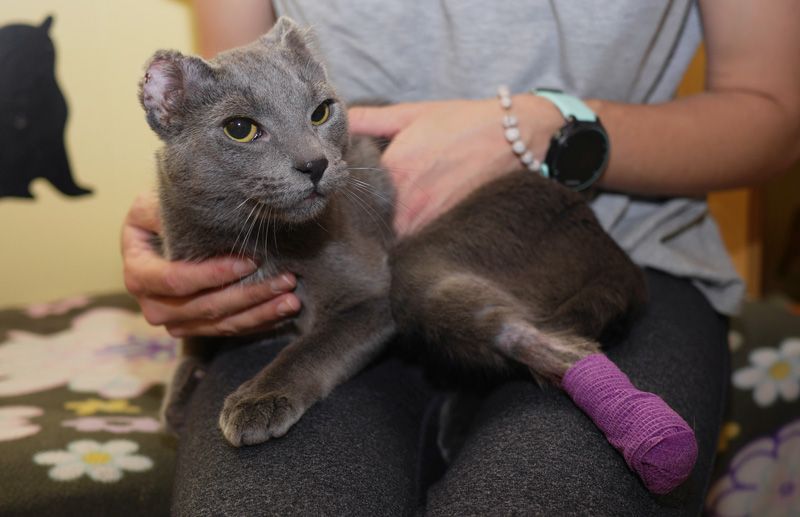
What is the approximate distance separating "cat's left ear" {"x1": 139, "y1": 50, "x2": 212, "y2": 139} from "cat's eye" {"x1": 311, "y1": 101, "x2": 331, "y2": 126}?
5.9 inches

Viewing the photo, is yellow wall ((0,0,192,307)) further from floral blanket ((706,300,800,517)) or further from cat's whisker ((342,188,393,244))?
floral blanket ((706,300,800,517))

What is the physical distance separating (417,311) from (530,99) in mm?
413

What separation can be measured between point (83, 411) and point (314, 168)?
78 centimetres

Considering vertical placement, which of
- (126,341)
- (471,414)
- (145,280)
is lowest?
(126,341)

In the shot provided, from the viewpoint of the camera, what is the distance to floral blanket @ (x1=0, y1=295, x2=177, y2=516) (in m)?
1.10

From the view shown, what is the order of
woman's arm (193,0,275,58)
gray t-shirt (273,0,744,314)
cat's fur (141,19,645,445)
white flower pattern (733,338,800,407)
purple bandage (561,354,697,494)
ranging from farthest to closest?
white flower pattern (733,338,800,407) → woman's arm (193,0,275,58) → gray t-shirt (273,0,744,314) → cat's fur (141,19,645,445) → purple bandage (561,354,697,494)

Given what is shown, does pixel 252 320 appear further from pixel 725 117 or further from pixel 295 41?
pixel 725 117

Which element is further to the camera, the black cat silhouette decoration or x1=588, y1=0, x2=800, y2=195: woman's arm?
the black cat silhouette decoration

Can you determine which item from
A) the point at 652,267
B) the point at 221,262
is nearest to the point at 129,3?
the point at 221,262

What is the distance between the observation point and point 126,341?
5.71 ft

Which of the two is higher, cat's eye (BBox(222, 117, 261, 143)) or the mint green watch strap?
cat's eye (BBox(222, 117, 261, 143))

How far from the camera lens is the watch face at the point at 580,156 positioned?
116cm

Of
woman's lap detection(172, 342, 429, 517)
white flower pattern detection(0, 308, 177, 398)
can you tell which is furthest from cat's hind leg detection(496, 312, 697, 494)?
white flower pattern detection(0, 308, 177, 398)

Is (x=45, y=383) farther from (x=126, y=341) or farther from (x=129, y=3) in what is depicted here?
(x=129, y=3)
